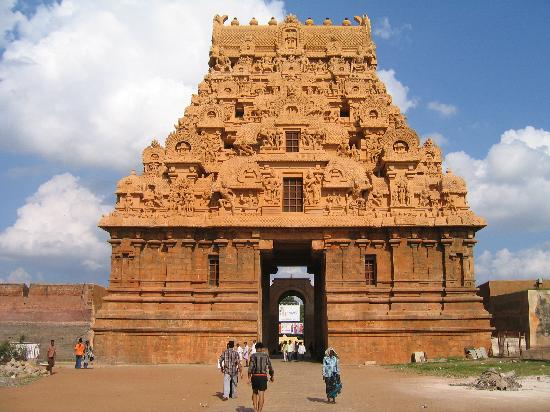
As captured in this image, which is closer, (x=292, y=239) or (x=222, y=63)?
(x=292, y=239)

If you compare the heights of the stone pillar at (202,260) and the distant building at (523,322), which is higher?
the stone pillar at (202,260)

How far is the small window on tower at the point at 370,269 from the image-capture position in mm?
29484

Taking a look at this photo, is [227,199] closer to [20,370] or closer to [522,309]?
[20,370]

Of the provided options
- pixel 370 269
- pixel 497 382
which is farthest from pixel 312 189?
pixel 497 382

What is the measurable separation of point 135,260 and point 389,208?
43.0ft

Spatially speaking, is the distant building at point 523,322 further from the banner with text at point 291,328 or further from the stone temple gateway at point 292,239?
the banner with text at point 291,328

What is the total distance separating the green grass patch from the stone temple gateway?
2.89 meters

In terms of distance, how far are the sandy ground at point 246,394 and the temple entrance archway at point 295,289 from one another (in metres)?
9.34

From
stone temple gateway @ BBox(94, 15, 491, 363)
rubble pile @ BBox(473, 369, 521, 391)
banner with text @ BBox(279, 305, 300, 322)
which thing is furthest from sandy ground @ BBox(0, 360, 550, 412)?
banner with text @ BBox(279, 305, 300, 322)

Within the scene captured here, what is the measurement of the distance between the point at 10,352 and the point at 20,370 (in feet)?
30.6

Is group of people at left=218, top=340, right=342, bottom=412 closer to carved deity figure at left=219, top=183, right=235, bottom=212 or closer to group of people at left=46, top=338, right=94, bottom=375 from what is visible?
group of people at left=46, top=338, right=94, bottom=375

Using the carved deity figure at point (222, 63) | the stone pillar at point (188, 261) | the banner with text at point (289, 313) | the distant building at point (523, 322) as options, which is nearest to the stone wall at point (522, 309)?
the distant building at point (523, 322)

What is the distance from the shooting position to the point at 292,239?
29312 mm

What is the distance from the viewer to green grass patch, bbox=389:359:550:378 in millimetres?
19812
